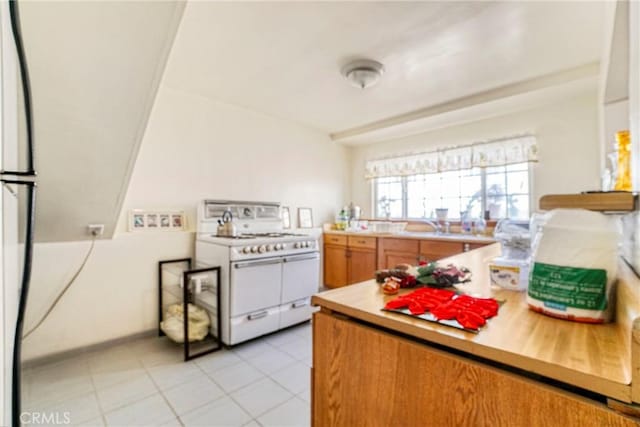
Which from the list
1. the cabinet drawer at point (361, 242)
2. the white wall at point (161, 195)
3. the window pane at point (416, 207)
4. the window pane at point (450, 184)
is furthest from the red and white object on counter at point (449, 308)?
the window pane at point (416, 207)

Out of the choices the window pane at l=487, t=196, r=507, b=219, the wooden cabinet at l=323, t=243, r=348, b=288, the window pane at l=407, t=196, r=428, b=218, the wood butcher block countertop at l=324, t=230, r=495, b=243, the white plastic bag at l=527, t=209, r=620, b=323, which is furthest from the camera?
the window pane at l=407, t=196, r=428, b=218

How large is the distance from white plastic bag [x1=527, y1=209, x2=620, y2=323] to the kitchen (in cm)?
51

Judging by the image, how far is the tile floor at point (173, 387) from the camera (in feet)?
5.21

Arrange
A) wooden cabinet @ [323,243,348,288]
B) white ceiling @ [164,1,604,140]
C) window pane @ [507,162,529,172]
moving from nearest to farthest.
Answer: white ceiling @ [164,1,604,140]
window pane @ [507,162,529,172]
wooden cabinet @ [323,243,348,288]

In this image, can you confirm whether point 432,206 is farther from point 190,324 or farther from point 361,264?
point 190,324

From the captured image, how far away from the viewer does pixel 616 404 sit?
44 centimetres

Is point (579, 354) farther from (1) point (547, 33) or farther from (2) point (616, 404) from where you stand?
(1) point (547, 33)

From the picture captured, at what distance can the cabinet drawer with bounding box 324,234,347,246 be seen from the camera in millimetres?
3800

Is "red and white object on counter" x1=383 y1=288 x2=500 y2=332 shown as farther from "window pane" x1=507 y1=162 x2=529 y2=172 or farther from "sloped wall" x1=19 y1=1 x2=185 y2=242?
"window pane" x1=507 y1=162 x2=529 y2=172

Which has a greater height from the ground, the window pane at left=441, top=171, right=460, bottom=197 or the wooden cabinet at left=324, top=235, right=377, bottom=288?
the window pane at left=441, top=171, right=460, bottom=197

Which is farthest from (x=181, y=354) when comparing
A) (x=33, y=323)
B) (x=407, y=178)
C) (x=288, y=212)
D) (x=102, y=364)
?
(x=407, y=178)

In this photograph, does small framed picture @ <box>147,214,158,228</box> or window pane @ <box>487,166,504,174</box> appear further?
window pane @ <box>487,166,504,174</box>

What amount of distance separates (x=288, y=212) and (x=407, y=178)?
1.73m

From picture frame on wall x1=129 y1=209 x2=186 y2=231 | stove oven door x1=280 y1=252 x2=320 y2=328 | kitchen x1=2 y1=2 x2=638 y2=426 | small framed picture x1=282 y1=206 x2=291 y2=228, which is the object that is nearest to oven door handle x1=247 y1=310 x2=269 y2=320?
stove oven door x1=280 y1=252 x2=320 y2=328
